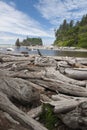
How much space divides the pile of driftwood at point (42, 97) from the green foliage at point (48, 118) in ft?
0.59

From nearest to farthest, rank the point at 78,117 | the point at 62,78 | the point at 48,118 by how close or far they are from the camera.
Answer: the point at 78,117 → the point at 48,118 → the point at 62,78

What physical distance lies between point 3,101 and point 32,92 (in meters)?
1.46

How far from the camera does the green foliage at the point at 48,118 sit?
845cm

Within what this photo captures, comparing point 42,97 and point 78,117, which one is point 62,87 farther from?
point 78,117

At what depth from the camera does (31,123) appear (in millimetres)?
7418

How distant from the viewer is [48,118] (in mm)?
8625

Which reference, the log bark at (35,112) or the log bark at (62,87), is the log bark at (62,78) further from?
the log bark at (35,112)

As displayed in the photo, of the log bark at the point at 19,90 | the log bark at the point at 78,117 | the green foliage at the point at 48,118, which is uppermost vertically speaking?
the log bark at the point at 19,90

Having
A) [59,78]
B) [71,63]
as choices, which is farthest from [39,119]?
[71,63]

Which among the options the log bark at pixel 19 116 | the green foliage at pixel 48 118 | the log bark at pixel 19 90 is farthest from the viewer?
the log bark at pixel 19 90

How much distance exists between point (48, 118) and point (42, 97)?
163 cm

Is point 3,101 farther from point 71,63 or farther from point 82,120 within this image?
point 71,63

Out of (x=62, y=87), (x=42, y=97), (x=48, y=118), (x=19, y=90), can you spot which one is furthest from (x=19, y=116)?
(x=62, y=87)

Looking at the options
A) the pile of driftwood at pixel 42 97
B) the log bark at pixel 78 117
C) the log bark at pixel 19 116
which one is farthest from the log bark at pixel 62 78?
the log bark at pixel 19 116
